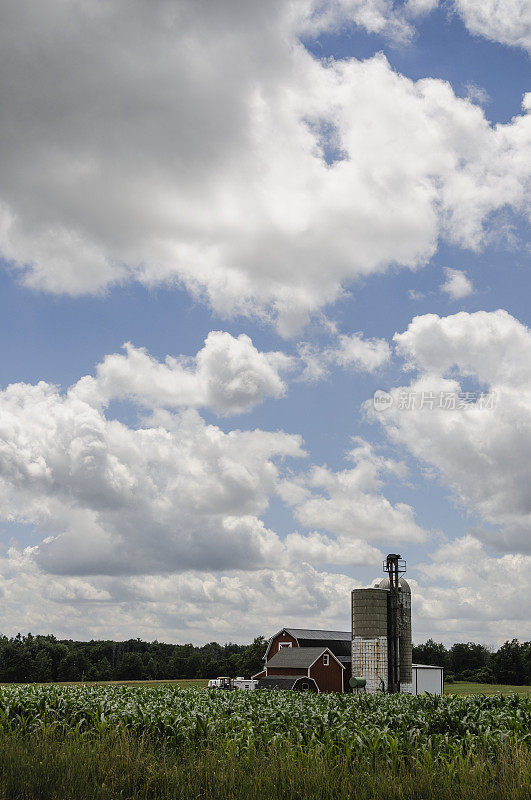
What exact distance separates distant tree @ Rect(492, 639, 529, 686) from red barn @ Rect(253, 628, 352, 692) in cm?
4371

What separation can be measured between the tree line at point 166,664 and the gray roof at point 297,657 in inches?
1297

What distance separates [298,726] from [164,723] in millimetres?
3288

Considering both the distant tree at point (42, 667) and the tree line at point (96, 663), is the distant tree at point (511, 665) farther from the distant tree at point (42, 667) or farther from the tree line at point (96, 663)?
the distant tree at point (42, 667)

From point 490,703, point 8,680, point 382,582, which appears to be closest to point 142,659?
point 8,680

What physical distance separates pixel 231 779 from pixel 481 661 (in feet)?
373

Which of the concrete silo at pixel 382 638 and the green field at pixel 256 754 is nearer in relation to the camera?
the green field at pixel 256 754

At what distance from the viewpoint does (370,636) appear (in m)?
48.9

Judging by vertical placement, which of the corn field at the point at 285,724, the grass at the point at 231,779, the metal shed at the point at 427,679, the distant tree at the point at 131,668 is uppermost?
the grass at the point at 231,779

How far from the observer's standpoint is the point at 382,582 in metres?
52.4

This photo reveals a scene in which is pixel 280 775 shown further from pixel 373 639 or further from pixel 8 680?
pixel 8 680

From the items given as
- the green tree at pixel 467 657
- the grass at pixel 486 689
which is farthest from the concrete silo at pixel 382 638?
the green tree at pixel 467 657

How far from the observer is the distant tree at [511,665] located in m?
98.7

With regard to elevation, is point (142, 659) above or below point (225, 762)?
below

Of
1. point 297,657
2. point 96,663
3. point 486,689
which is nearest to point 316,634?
point 297,657
